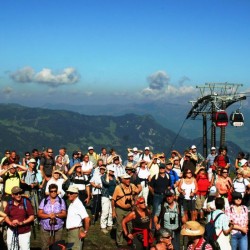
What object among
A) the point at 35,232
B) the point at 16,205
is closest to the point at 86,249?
the point at 35,232

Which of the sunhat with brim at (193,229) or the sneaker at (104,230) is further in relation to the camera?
the sneaker at (104,230)

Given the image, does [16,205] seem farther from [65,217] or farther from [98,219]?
[98,219]

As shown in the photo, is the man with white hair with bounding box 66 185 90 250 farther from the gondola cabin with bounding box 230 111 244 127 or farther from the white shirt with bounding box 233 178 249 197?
the gondola cabin with bounding box 230 111 244 127

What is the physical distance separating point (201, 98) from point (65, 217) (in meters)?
30.5

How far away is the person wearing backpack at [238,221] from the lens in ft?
30.6

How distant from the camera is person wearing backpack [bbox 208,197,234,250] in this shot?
8734 millimetres

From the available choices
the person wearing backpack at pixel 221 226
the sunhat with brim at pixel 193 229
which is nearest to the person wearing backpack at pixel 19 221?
the sunhat with brim at pixel 193 229

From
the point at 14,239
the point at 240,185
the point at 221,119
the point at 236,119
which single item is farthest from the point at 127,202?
the point at 236,119

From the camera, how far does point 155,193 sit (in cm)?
1298

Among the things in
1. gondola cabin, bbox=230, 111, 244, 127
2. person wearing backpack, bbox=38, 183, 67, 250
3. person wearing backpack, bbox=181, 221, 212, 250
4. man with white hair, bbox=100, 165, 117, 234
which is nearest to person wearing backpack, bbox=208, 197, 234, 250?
person wearing backpack, bbox=181, 221, 212, 250

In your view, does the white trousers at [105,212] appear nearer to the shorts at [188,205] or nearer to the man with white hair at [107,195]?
the man with white hair at [107,195]

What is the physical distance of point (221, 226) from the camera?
875cm

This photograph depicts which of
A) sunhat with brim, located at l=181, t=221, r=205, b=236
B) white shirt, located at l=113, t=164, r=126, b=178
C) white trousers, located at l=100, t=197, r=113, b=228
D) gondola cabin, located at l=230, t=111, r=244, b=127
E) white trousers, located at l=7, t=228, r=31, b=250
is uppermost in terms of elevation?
gondola cabin, located at l=230, t=111, r=244, b=127

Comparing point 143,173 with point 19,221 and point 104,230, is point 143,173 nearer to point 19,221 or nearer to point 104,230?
point 104,230
